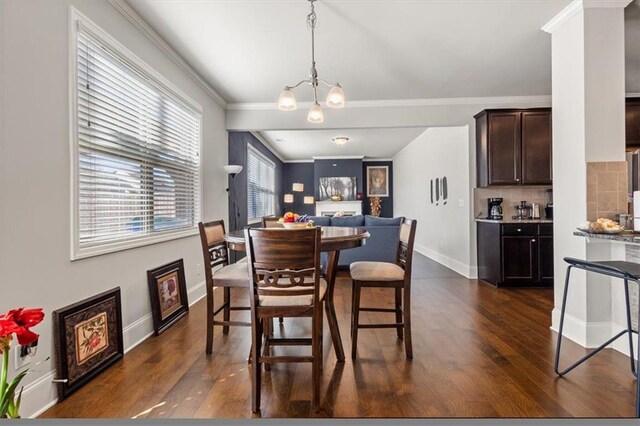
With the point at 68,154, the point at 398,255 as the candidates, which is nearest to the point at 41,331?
the point at 68,154

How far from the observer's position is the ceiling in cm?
273

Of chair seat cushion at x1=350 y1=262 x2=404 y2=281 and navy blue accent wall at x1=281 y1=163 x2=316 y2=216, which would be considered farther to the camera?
navy blue accent wall at x1=281 y1=163 x2=316 y2=216

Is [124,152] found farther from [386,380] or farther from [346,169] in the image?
[346,169]

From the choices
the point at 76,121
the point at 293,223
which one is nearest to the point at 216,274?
the point at 293,223

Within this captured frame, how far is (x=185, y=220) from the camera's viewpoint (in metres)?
3.80

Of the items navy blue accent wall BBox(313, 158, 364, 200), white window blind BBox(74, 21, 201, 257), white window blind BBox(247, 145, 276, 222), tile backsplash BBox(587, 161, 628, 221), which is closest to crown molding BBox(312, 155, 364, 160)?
navy blue accent wall BBox(313, 158, 364, 200)

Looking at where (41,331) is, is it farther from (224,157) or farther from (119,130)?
(224,157)

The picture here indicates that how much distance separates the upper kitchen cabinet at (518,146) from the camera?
452 cm

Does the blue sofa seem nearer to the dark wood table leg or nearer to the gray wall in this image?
the dark wood table leg

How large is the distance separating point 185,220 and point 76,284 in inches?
65.6

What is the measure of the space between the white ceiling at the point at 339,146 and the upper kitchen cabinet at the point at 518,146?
2042 mm

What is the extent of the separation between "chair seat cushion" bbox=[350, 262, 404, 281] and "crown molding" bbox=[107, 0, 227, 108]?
101 inches

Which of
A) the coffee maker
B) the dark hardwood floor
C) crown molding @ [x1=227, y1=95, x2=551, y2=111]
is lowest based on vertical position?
the dark hardwood floor

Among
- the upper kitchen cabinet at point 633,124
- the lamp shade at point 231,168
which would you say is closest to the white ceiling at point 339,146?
the lamp shade at point 231,168
